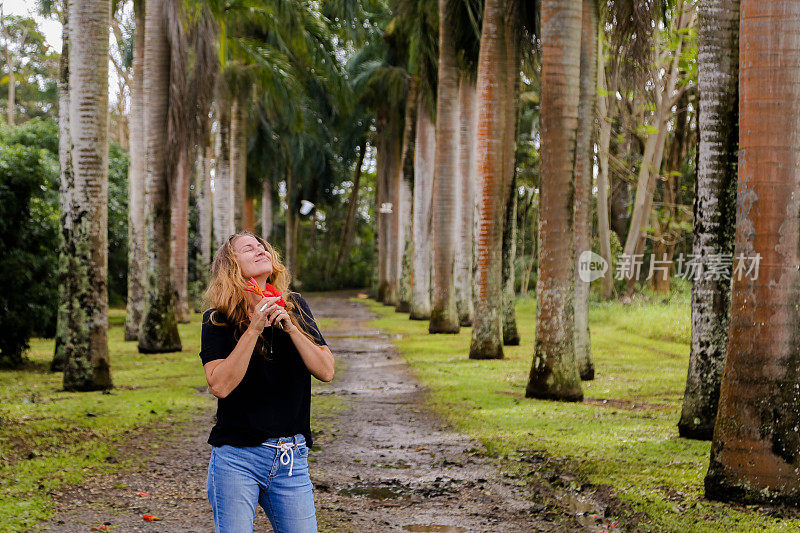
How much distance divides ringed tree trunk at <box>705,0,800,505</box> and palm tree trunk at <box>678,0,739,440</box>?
163 cm

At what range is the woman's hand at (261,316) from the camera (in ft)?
11.0

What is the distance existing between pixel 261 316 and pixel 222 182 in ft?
78.7

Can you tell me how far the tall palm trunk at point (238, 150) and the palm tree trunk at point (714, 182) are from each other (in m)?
20.1

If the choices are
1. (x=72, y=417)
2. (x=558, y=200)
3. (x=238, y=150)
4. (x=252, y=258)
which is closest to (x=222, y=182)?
(x=238, y=150)

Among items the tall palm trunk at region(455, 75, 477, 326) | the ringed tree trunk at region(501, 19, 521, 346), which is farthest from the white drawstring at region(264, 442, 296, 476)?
the tall palm trunk at region(455, 75, 477, 326)

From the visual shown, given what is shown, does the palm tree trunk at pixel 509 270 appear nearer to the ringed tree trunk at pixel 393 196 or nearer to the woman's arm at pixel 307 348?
the woman's arm at pixel 307 348

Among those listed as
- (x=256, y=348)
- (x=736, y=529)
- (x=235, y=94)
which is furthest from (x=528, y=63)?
(x=256, y=348)

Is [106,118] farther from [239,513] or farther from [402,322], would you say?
[402,322]

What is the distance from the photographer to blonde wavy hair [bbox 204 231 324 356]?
141 inches

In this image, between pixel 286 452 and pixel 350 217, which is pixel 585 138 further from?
pixel 350 217

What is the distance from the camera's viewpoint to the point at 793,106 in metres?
6.33

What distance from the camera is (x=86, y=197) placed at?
1152cm

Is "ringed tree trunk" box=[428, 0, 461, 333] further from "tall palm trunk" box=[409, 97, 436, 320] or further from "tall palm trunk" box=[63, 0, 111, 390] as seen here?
"tall palm trunk" box=[63, 0, 111, 390]

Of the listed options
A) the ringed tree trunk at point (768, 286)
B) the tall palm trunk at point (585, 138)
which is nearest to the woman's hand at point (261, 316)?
A: the ringed tree trunk at point (768, 286)
